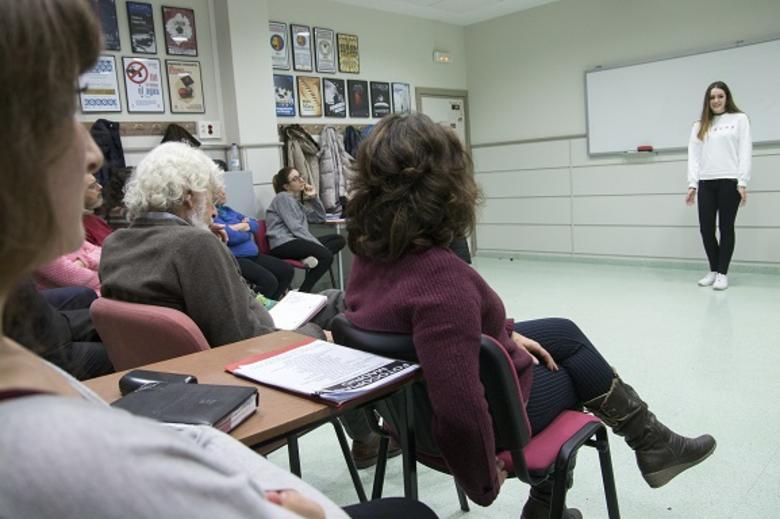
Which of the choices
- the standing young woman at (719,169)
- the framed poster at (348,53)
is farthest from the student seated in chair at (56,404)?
the framed poster at (348,53)

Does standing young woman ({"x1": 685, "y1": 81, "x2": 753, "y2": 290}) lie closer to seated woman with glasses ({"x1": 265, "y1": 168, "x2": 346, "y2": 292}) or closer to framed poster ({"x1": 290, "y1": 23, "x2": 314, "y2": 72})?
seated woman with glasses ({"x1": 265, "y1": 168, "x2": 346, "y2": 292})

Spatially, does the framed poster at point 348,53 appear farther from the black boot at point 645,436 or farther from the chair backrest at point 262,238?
the black boot at point 645,436

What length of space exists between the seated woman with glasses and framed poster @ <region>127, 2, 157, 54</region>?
1.41m

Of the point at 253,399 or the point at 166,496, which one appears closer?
the point at 166,496

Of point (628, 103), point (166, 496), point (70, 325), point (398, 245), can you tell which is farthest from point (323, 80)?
point (166, 496)

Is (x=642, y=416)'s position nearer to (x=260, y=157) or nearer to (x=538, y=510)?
(x=538, y=510)

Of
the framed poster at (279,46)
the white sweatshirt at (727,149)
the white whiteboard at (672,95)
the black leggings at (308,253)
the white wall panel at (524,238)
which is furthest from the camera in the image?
the white wall panel at (524,238)

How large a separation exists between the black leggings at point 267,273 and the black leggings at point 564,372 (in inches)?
110

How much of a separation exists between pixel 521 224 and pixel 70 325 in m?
5.41

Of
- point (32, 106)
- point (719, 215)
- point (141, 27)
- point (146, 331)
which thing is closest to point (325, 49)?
point (141, 27)

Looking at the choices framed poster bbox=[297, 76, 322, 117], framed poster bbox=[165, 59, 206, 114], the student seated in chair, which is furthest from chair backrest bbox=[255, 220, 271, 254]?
the student seated in chair

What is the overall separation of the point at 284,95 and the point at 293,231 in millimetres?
1475

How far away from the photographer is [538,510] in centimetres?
161

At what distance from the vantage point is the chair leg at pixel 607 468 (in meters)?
1.45
